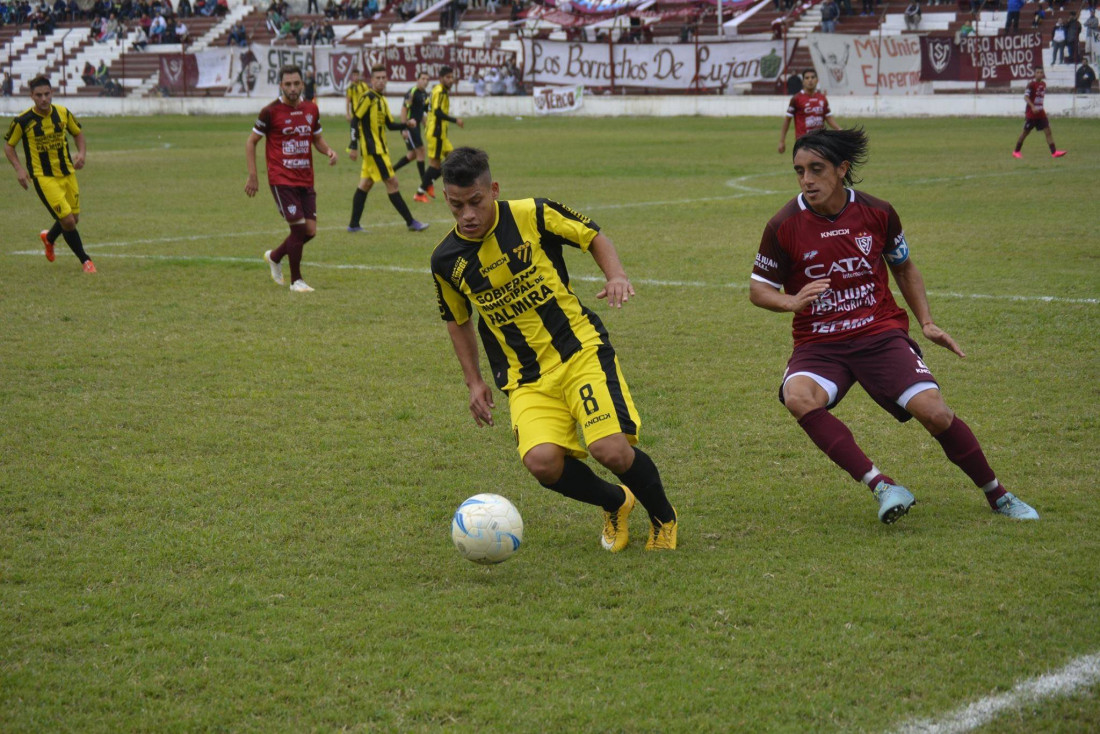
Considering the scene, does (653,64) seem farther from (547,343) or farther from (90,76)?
(547,343)

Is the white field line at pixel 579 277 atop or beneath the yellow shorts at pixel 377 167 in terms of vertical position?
beneath

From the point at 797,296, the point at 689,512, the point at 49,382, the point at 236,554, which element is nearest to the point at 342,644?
the point at 236,554

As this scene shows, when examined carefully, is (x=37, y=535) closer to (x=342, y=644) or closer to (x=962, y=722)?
(x=342, y=644)

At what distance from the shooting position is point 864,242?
505cm

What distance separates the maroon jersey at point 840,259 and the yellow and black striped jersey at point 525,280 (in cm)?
91

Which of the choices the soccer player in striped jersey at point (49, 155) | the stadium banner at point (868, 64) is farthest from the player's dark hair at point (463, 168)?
the stadium banner at point (868, 64)

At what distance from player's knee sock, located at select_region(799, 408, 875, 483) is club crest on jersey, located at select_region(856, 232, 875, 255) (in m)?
0.74

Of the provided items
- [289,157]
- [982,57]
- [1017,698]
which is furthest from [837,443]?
[982,57]

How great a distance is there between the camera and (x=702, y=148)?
983 inches

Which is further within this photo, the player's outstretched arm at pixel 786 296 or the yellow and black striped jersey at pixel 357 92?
the yellow and black striped jersey at pixel 357 92

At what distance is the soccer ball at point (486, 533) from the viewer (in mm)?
4406

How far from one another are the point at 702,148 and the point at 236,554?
70.6 feet

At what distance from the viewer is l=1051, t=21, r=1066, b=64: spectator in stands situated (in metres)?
30.4

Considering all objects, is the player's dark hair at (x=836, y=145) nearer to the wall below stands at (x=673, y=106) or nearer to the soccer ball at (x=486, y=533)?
the soccer ball at (x=486, y=533)
